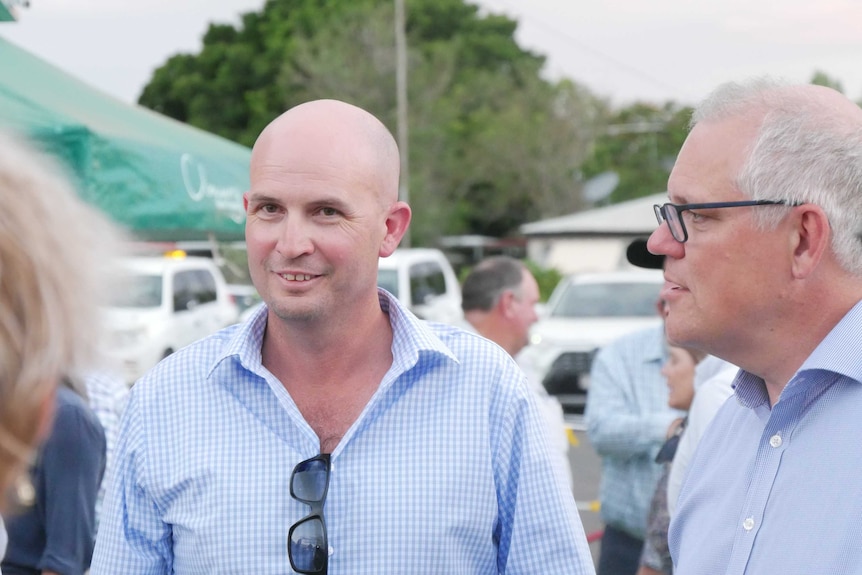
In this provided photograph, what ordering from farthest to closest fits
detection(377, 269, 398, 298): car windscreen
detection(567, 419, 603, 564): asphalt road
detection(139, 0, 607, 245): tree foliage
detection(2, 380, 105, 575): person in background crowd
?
detection(139, 0, 607, 245): tree foliage < detection(377, 269, 398, 298): car windscreen < detection(567, 419, 603, 564): asphalt road < detection(2, 380, 105, 575): person in background crowd

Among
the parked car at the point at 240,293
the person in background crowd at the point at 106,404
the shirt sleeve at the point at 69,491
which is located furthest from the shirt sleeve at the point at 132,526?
the parked car at the point at 240,293

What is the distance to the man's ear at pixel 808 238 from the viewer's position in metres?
2.06

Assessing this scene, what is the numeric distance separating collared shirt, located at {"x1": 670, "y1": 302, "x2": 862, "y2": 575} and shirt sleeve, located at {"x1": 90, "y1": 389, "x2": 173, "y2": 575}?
1161mm

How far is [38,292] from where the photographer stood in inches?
37.3

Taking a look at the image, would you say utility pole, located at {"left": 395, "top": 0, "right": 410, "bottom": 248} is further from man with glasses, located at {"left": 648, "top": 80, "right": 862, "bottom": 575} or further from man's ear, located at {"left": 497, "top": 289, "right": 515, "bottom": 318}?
man with glasses, located at {"left": 648, "top": 80, "right": 862, "bottom": 575}

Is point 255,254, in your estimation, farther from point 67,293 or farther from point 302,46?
point 302,46

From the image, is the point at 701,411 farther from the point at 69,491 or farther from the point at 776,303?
the point at 69,491

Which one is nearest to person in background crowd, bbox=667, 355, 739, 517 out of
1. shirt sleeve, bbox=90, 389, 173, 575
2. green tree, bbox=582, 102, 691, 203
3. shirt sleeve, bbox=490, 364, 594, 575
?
shirt sleeve, bbox=490, 364, 594, 575

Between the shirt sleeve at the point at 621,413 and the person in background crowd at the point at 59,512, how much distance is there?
2.35 m

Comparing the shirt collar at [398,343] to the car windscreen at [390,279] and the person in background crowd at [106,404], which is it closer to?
the person in background crowd at [106,404]

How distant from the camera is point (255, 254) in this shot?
2.50 m

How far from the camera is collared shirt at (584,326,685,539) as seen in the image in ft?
15.5

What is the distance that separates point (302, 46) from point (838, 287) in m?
38.9

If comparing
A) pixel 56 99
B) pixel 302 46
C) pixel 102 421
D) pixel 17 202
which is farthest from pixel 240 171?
pixel 302 46
